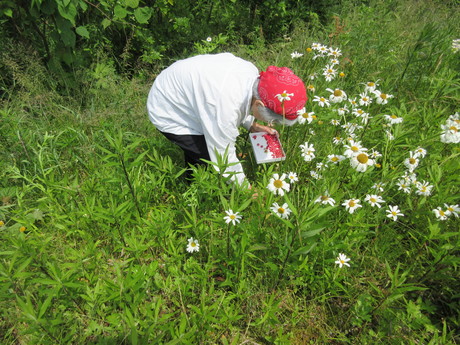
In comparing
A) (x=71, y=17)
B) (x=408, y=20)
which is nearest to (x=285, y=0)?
(x=408, y=20)

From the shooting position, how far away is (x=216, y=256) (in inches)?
69.9

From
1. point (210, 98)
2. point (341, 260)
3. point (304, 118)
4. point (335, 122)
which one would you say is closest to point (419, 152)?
point (335, 122)

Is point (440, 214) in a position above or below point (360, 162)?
below

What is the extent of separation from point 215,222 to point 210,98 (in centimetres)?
77

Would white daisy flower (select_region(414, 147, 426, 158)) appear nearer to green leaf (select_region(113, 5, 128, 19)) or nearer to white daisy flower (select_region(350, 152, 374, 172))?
white daisy flower (select_region(350, 152, 374, 172))

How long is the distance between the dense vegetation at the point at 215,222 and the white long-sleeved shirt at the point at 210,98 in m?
0.28

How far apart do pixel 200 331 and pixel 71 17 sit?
2500 millimetres

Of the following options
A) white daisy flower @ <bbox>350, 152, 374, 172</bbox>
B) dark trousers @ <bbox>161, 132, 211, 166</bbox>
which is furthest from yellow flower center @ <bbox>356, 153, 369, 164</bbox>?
dark trousers @ <bbox>161, 132, 211, 166</bbox>

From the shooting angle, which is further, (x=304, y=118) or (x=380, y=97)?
(x=380, y=97)

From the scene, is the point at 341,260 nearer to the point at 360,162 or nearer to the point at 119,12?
the point at 360,162

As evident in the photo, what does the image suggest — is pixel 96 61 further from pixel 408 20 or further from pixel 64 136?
pixel 408 20

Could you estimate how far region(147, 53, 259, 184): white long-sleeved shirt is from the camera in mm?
1741

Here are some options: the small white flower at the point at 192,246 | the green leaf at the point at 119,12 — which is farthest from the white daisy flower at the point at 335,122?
the green leaf at the point at 119,12

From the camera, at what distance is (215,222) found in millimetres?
1741
